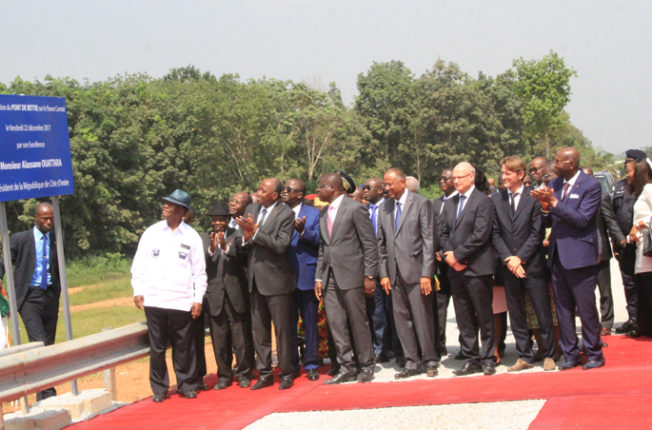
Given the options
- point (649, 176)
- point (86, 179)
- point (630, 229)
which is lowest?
point (630, 229)

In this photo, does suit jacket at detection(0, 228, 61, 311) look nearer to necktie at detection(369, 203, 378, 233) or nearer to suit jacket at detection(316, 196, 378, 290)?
suit jacket at detection(316, 196, 378, 290)

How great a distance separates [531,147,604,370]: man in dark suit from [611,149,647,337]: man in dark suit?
6.36 feet

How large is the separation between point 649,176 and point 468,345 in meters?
2.77

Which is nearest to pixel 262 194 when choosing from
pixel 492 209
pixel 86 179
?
pixel 492 209

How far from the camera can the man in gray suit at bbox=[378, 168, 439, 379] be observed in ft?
25.5

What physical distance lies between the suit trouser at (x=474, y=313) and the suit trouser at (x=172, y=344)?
111 inches

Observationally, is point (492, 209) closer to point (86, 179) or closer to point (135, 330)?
point (135, 330)

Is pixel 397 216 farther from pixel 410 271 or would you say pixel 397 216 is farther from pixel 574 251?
pixel 574 251

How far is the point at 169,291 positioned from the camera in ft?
24.7

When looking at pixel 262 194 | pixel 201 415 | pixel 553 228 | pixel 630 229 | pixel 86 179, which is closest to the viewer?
pixel 201 415

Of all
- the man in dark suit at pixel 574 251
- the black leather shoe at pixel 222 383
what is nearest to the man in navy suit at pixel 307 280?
the black leather shoe at pixel 222 383

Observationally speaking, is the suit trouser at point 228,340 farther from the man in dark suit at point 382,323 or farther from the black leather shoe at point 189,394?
the man in dark suit at point 382,323

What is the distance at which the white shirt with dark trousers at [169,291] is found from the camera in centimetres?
755

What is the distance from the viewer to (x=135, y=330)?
7.58 m
